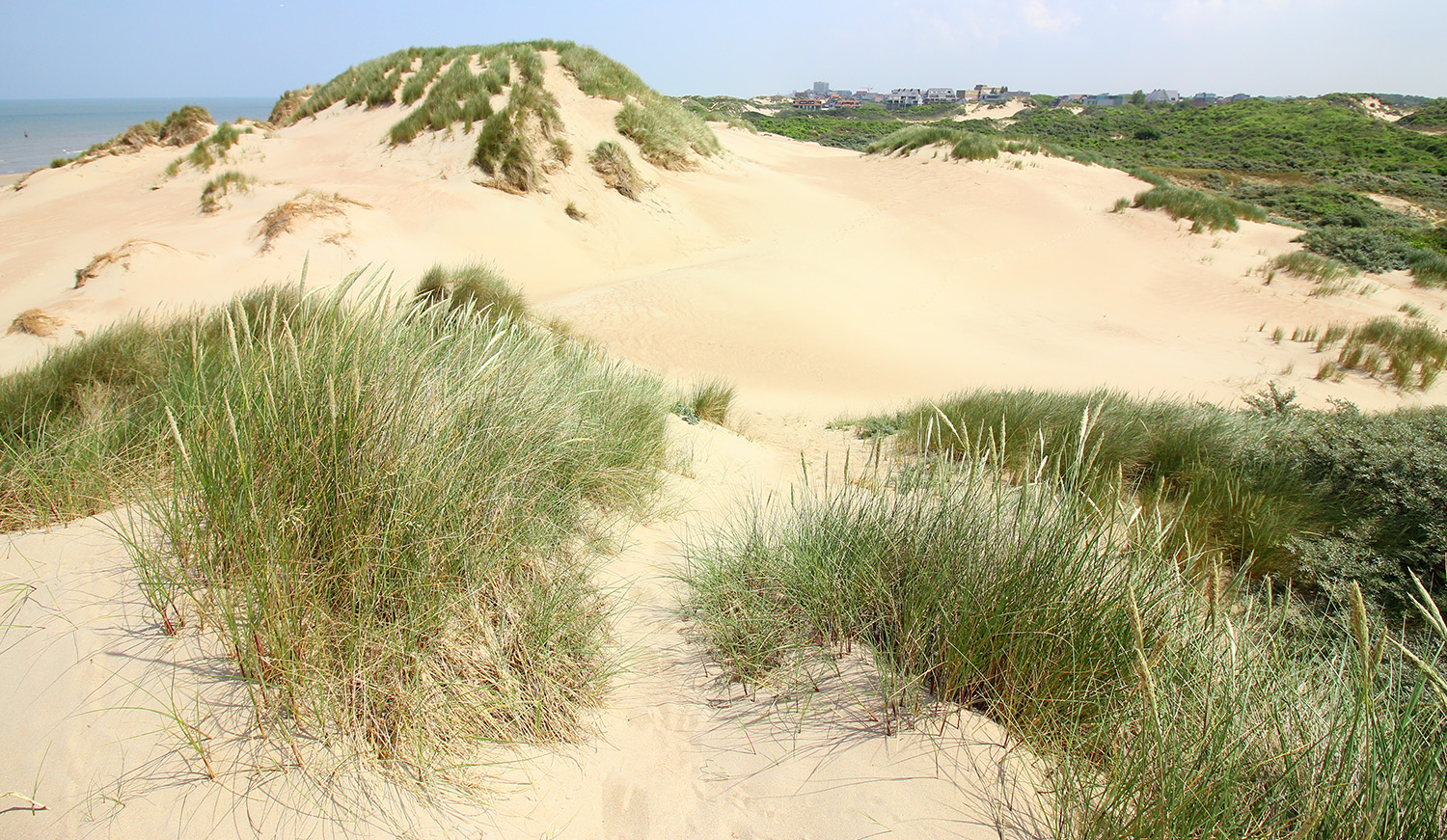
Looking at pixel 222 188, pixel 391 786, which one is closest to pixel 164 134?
pixel 222 188

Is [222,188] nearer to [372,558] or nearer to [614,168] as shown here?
[614,168]

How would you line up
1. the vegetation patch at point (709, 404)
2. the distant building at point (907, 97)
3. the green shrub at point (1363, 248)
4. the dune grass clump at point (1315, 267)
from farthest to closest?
the distant building at point (907, 97)
the green shrub at point (1363, 248)
the dune grass clump at point (1315, 267)
the vegetation patch at point (709, 404)

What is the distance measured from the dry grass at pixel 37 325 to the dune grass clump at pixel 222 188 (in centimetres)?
627

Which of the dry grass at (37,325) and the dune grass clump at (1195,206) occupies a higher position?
the dune grass clump at (1195,206)

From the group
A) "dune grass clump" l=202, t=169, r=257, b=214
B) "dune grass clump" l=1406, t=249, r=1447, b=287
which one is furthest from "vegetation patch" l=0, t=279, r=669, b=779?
"dune grass clump" l=1406, t=249, r=1447, b=287

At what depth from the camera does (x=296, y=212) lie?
32.9 feet

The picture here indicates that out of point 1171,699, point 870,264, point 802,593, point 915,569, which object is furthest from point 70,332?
point 870,264

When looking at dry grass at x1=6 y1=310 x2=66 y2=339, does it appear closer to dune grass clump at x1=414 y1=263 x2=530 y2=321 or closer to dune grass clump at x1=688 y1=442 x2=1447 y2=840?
dune grass clump at x1=414 y1=263 x2=530 y2=321

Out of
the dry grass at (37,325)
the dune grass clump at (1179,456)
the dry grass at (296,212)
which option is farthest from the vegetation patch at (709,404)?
the dry grass at (296,212)

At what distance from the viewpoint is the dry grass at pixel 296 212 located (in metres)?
9.66

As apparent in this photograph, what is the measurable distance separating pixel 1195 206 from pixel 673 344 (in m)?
15.7

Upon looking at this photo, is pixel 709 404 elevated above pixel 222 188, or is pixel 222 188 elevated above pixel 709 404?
pixel 222 188

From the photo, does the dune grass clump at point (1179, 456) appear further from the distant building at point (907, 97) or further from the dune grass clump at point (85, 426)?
the distant building at point (907, 97)

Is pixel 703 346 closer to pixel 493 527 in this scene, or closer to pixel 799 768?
pixel 493 527
